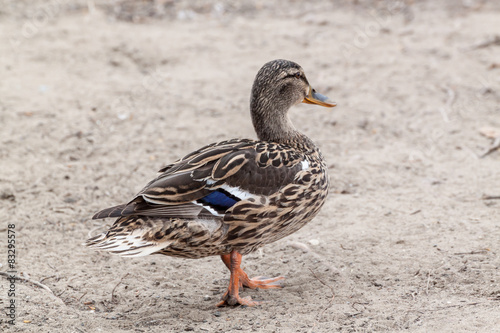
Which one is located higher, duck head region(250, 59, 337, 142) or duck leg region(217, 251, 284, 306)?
duck head region(250, 59, 337, 142)

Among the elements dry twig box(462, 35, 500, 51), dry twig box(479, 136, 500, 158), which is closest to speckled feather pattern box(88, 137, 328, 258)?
dry twig box(479, 136, 500, 158)

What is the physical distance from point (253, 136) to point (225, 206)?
285 cm

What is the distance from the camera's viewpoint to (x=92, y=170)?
626 centimetres

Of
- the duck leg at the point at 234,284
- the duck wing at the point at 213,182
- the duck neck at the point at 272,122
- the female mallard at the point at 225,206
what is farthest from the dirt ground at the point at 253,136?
the duck neck at the point at 272,122

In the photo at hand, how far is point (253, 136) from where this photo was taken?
6.86m

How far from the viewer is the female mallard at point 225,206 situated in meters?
4.00

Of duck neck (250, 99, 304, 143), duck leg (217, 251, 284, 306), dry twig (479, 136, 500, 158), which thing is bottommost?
duck leg (217, 251, 284, 306)

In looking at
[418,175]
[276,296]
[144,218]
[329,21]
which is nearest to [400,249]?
[276,296]

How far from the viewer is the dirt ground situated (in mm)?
4152

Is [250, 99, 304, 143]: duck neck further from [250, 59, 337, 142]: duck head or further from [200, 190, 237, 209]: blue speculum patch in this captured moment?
[200, 190, 237, 209]: blue speculum patch

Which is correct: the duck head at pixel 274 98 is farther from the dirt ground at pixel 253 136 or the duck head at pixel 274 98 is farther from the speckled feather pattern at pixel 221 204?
the dirt ground at pixel 253 136

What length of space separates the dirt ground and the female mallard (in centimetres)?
46

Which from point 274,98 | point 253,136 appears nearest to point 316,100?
point 274,98

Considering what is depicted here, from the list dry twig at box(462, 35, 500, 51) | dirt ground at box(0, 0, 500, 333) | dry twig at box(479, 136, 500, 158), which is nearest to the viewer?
dirt ground at box(0, 0, 500, 333)
